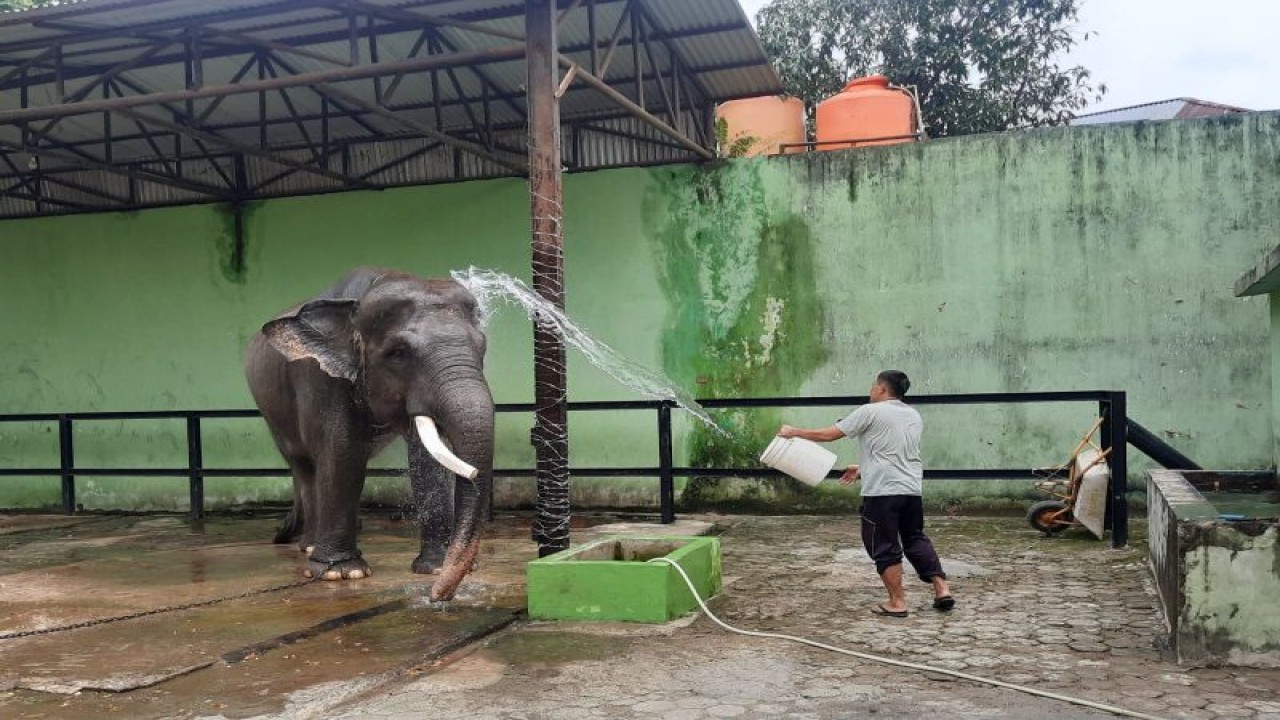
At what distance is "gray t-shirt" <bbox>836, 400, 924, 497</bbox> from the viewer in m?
5.49

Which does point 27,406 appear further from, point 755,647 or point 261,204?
point 755,647

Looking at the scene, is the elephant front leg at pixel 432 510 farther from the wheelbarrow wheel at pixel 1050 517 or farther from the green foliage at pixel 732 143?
the green foliage at pixel 732 143

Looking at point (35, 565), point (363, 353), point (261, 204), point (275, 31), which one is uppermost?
point (275, 31)

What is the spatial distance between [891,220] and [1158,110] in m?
13.8

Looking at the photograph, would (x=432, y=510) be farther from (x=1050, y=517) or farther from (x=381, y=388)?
Answer: (x=1050, y=517)

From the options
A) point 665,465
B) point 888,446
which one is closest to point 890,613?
point 888,446

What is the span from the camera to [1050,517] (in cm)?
791

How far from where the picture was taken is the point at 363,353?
6.76m

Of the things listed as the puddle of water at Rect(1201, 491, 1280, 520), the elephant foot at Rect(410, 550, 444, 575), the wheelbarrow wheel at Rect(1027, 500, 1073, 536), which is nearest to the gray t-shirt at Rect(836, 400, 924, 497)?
the puddle of water at Rect(1201, 491, 1280, 520)

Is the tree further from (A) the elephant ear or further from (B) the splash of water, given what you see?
(A) the elephant ear

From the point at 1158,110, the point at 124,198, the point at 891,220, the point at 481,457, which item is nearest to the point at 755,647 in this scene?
the point at 481,457

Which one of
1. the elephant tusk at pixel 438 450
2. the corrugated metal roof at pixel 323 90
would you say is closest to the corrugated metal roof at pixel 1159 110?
the corrugated metal roof at pixel 323 90

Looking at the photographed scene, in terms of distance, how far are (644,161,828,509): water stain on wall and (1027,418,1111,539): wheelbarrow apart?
2.68m

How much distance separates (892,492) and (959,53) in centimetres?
1241
